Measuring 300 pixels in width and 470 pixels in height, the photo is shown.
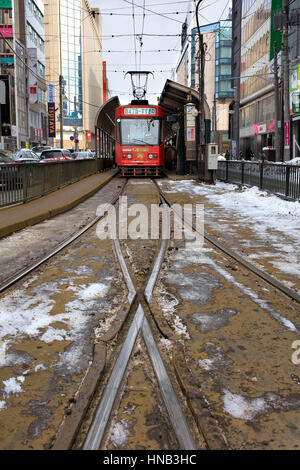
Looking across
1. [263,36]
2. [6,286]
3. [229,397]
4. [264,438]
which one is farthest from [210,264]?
[263,36]

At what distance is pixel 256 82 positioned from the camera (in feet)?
174

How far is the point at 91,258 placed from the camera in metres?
7.05

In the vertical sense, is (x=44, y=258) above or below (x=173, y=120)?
below

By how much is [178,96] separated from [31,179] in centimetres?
1299

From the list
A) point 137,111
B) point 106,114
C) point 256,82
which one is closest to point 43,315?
point 137,111

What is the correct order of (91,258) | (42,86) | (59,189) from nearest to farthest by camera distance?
(91,258), (59,189), (42,86)

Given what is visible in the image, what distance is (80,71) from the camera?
10856cm

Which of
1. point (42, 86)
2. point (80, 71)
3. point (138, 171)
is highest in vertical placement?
point (80, 71)

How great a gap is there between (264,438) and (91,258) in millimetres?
4755

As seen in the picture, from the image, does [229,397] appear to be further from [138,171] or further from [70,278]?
[138,171]

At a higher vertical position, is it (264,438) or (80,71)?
(80,71)

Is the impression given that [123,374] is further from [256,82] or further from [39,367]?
[256,82]
